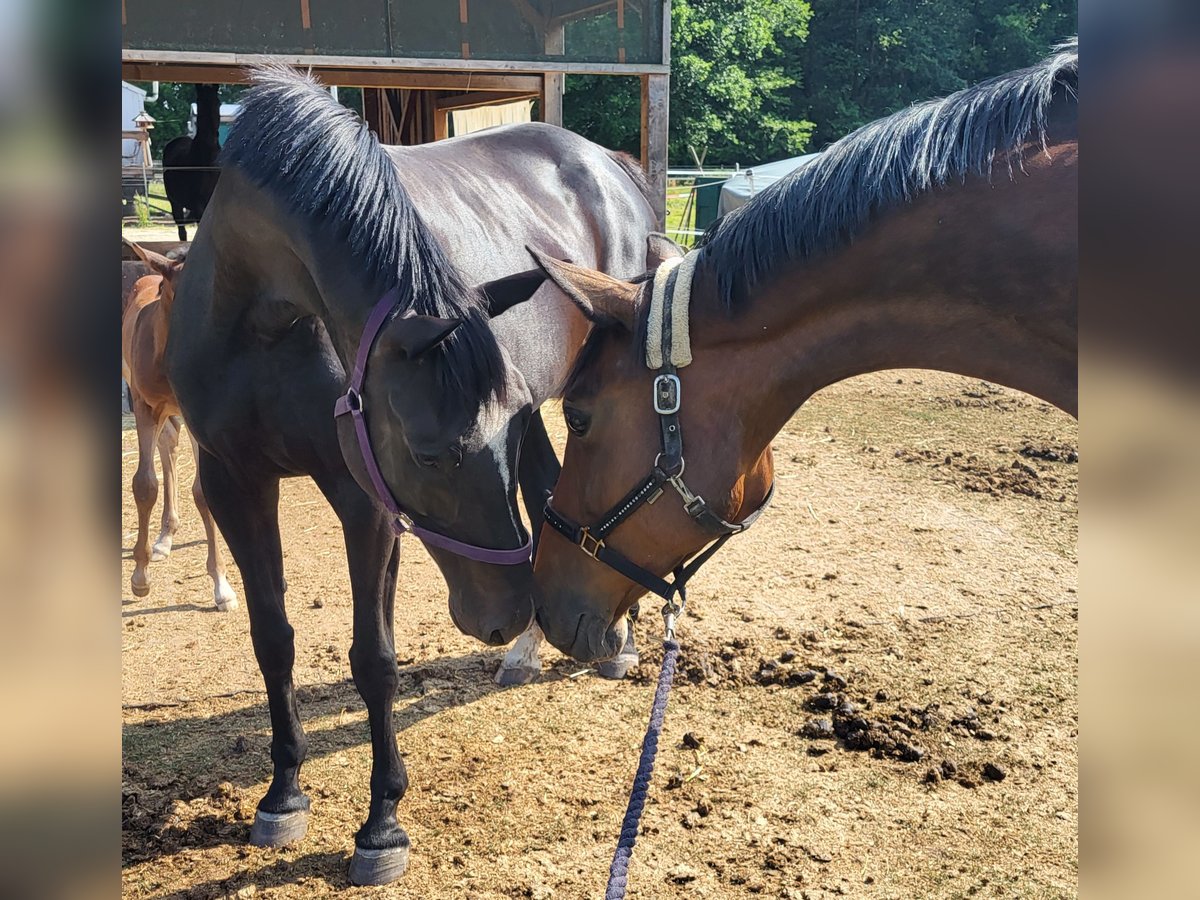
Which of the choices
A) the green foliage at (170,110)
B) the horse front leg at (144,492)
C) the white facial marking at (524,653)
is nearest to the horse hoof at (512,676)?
the white facial marking at (524,653)

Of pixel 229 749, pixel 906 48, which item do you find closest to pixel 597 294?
pixel 229 749

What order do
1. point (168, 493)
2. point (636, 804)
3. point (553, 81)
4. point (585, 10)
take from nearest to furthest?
point (636, 804), point (168, 493), point (585, 10), point (553, 81)

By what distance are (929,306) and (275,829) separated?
7.73 feet

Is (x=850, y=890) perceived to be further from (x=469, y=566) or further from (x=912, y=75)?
(x=912, y=75)

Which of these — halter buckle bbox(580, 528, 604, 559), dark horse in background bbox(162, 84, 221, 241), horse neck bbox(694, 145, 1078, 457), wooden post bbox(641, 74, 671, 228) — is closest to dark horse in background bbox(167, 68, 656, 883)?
halter buckle bbox(580, 528, 604, 559)

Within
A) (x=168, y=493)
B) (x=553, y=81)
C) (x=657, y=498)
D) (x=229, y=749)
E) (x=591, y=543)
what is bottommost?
(x=229, y=749)

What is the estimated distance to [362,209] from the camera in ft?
7.62

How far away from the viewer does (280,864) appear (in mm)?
2803

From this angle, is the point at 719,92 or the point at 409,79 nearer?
the point at 409,79

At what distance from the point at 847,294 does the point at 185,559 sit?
4.77 metres

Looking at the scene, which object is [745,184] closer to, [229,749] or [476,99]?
[476,99]

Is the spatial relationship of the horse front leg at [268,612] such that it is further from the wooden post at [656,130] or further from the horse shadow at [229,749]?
the wooden post at [656,130]

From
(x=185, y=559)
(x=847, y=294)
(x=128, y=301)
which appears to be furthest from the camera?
(x=128, y=301)

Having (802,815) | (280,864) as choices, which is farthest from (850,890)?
(280,864)
